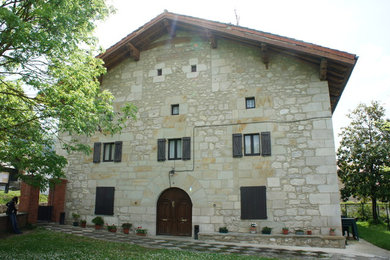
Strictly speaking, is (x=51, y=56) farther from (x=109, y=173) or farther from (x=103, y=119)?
(x=109, y=173)

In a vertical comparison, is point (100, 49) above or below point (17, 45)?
above

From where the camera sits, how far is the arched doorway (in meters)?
11.2

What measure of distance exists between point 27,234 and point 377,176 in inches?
673

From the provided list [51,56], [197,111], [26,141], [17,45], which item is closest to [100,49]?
[51,56]

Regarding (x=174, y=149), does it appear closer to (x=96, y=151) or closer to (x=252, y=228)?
(x=96, y=151)

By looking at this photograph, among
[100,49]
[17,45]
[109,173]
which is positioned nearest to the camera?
[17,45]

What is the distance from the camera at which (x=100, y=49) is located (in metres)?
8.16

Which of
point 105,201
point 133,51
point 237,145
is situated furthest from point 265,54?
point 105,201

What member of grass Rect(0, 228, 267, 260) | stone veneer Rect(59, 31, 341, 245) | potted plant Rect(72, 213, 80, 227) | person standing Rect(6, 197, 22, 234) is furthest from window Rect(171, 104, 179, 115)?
person standing Rect(6, 197, 22, 234)

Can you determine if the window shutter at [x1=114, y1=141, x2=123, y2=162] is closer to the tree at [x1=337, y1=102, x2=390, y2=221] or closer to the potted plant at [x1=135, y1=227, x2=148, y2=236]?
the potted plant at [x1=135, y1=227, x2=148, y2=236]

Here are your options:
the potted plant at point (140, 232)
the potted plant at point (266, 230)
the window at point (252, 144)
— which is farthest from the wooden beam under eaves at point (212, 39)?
the potted plant at point (140, 232)

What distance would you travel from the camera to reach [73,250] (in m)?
7.64

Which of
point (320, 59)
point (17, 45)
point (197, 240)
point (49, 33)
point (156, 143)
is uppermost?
point (320, 59)

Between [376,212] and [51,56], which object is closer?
[51,56]
